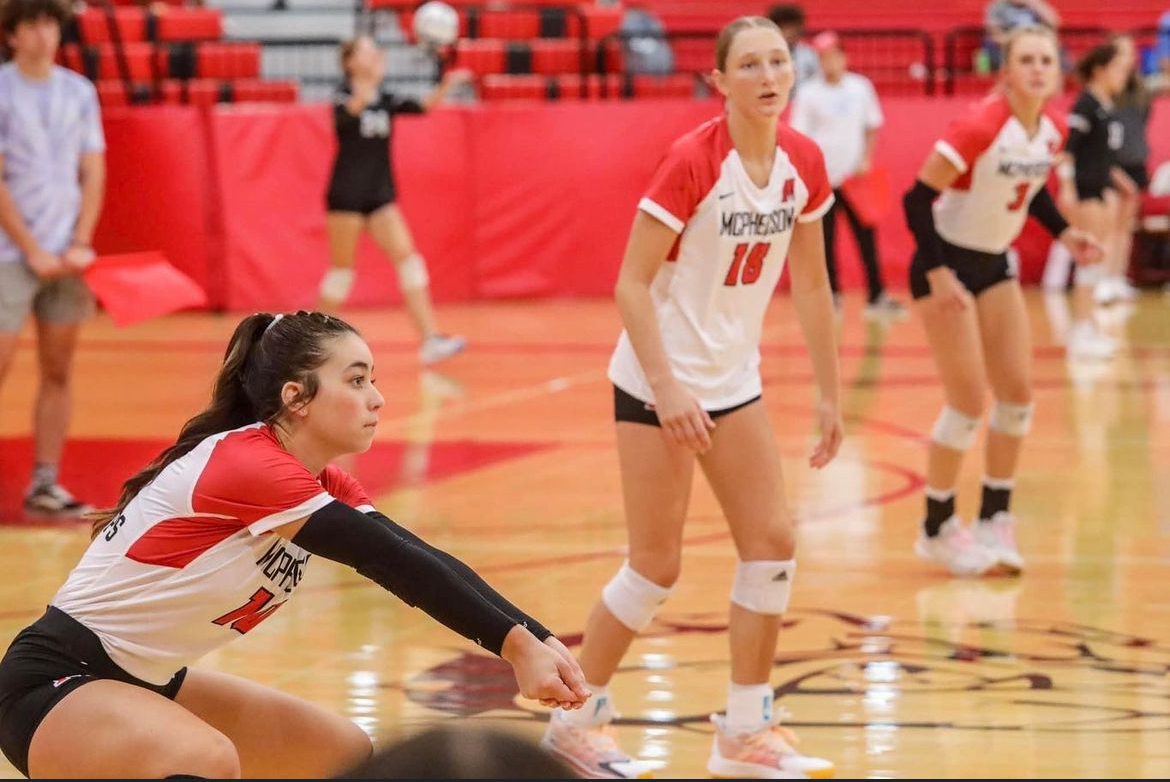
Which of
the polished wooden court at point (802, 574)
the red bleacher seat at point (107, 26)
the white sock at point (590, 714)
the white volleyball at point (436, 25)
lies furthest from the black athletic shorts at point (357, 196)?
the white sock at point (590, 714)

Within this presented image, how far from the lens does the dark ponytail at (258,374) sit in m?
3.42

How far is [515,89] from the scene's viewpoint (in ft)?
55.6

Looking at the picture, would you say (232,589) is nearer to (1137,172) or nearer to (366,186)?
(366,186)

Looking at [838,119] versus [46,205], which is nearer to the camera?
[46,205]

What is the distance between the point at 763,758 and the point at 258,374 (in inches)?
68.4

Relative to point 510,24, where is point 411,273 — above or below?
below

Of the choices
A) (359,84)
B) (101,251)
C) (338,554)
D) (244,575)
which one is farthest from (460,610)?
(101,251)

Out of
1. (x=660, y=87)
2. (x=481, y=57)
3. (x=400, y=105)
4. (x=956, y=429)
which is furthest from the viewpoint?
(x=481, y=57)

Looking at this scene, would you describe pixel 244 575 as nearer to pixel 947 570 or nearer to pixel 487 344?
pixel 947 570

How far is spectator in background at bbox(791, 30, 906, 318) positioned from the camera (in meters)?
14.4

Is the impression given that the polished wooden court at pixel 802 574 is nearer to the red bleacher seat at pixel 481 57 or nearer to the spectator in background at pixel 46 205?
the spectator in background at pixel 46 205

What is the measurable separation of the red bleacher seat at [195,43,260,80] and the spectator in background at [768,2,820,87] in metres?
5.16

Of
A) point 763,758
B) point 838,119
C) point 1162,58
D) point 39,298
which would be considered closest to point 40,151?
point 39,298

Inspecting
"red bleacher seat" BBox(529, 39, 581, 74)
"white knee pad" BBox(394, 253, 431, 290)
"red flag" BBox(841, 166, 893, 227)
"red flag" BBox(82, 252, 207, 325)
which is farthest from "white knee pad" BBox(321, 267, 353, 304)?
"red bleacher seat" BBox(529, 39, 581, 74)
